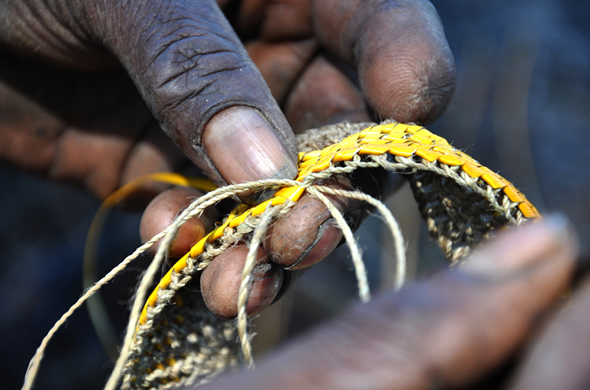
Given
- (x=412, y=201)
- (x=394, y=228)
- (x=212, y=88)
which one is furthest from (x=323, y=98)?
(x=412, y=201)

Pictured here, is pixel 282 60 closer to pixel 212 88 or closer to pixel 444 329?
pixel 212 88

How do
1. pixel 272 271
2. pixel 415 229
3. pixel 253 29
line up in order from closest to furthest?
pixel 272 271 < pixel 253 29 < pixel 415 229

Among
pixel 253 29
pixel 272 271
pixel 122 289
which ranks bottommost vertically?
pixel 122 289

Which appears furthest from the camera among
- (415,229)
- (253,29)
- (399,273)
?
(415,229)

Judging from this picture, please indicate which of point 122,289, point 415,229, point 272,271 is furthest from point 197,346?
point 415,229

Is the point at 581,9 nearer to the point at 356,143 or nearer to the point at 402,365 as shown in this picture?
the point at 356,143

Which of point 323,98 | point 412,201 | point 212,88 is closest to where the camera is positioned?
point 212,88

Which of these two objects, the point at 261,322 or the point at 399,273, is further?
the point at 261,322
